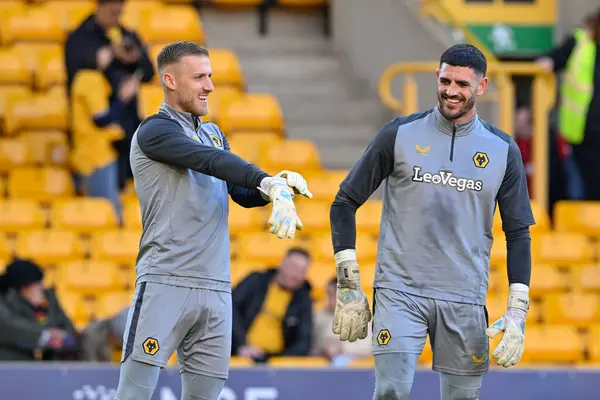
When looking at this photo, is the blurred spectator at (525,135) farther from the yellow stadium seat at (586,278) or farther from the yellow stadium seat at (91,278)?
the yellow stadium seat at (91,278)

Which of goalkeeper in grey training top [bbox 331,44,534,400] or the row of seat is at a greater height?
the row of seat

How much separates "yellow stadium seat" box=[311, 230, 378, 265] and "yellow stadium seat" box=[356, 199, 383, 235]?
0.04 metres

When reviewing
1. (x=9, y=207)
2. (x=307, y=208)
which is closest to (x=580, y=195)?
(x=307, y=208)

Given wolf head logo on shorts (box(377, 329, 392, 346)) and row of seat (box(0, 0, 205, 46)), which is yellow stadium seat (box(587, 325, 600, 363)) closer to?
row of seat (box(0, 0, 205, 46))

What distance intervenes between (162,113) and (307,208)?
4906 millimetres

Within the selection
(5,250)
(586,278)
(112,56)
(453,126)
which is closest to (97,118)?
(112,56)

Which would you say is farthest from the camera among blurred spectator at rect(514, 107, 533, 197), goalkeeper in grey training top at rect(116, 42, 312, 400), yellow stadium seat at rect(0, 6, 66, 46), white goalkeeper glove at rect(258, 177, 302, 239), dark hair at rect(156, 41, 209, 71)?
yellow stadium seat at rect(0, 6, 66, 46)

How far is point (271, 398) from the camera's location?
28.1ft

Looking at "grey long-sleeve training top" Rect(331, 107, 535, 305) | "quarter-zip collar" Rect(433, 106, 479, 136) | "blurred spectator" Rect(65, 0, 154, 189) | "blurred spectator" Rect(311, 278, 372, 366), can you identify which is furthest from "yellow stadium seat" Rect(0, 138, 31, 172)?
"quarter-zip collar" Rect(433, 106, 479, 136)

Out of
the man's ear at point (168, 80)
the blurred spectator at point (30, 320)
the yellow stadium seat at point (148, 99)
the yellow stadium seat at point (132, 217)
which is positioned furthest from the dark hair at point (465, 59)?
the yellow stadium seat at point (148, 99)

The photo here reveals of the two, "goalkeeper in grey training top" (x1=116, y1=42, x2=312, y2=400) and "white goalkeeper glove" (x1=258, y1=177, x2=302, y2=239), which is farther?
"goalkeeper in grey training top" (x1=116, y1=42, x2=312, y2=400)

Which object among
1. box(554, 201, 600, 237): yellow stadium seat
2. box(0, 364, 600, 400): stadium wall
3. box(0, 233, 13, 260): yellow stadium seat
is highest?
box(554, 201, 600, 237): yellow stadium seat

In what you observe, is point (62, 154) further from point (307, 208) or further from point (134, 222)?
point (307, 208)

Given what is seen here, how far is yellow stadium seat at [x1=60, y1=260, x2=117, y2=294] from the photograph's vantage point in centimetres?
1028
